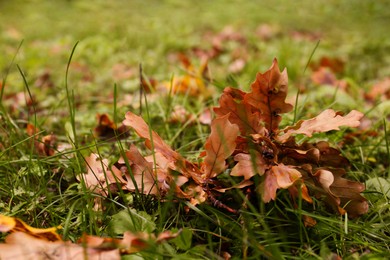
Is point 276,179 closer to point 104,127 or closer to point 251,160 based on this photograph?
point 251,160

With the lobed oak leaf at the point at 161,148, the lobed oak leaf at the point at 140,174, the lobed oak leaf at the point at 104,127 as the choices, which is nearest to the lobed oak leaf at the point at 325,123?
the lobed oak leaf at the point at 161,148

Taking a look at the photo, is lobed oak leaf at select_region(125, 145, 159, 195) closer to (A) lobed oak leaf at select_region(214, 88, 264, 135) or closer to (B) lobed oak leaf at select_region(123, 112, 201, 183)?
(B) lobed oak leaf at select_region(123, 112, 201, 183)

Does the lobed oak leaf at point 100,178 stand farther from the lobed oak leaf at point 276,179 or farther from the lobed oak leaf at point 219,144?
the lobed oak leaf at point 276,179

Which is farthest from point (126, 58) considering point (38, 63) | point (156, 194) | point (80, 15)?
point (156, 194)

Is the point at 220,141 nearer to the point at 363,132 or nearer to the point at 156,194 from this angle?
the point at 156,194

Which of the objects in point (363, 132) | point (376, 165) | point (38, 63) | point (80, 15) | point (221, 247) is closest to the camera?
point (221, 247)

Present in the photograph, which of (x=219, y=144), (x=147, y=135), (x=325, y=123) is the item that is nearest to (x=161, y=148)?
(x=147, y=135)
